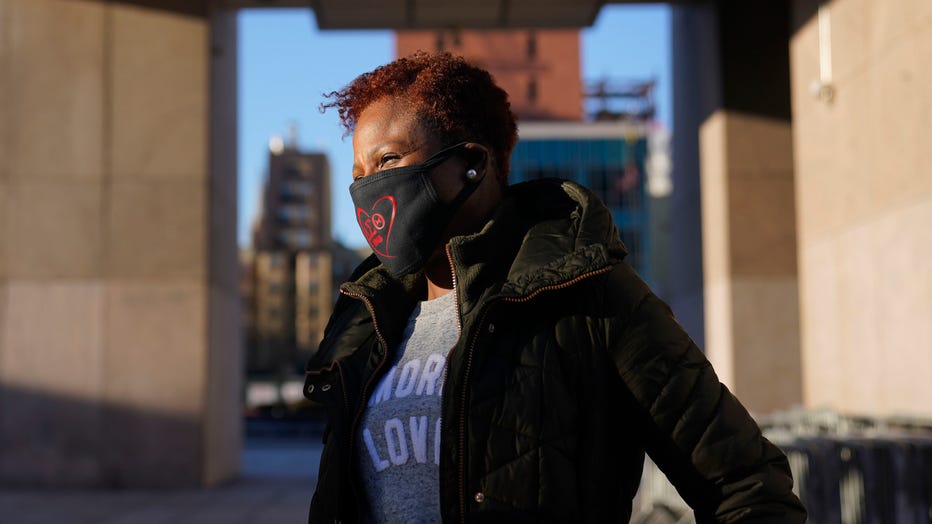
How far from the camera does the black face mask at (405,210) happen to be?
2.22 meters

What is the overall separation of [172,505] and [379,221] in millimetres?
9339

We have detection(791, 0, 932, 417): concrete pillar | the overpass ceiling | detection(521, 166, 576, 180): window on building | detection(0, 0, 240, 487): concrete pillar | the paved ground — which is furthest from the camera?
detection(521, 166, 576, 180): window on building

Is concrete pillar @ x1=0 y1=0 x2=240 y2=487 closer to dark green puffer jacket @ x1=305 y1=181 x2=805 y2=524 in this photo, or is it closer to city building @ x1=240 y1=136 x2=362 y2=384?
dark green puffer jacket @ x1=305 y1=181 x2=805 y2=524

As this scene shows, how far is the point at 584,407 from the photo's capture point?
1.95m

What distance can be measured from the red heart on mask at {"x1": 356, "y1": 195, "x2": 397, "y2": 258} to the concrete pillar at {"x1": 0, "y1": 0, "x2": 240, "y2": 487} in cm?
1040

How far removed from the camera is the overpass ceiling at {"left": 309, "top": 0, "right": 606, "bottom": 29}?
1314 cm

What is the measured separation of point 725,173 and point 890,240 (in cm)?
508

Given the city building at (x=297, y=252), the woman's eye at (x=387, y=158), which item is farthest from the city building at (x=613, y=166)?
the woman's eye at (x=387, y=158)

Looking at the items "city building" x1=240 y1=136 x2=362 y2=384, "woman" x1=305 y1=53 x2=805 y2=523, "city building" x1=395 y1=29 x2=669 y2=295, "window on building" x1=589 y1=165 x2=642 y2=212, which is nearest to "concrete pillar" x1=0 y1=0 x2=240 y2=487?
"woman" x1=305 y1=53 x2=805 y2=523

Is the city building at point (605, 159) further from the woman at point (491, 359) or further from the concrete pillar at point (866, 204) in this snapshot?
the woman at point (491, 359)

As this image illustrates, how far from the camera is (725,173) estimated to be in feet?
42.4

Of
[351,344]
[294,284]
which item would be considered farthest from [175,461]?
[294,284]

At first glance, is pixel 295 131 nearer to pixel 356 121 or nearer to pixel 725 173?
pixel 725 173

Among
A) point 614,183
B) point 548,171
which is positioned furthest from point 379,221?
point 614,183
